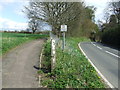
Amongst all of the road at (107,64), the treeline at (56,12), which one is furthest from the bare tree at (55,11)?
the road at (107,64)

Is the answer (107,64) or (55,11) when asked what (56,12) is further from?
(107,64)

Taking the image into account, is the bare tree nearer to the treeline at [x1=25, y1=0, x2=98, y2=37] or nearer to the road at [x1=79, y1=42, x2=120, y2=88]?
the treeline at [x1=25, y1=0, x2=98, y2=37]

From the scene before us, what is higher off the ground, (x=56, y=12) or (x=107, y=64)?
(x=56, y=12)

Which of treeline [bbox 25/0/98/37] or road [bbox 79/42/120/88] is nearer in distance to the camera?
road [bbox 79/42/120/88]

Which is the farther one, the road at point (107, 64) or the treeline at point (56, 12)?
the treeline at point (56, 12)

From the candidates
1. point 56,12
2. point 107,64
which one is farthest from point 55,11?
point 107,64

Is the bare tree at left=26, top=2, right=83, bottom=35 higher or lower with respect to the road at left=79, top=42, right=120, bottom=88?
higher

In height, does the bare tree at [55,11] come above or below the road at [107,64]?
above

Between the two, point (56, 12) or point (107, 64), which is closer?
point (107, 64)

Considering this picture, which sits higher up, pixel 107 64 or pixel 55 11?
pixel 55 11

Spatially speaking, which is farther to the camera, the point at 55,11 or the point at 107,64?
the point at 55,11

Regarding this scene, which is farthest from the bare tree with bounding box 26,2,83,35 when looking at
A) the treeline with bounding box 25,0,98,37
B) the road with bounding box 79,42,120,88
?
the road with bounding box 79,42,120,88

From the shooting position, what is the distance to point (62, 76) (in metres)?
7.29

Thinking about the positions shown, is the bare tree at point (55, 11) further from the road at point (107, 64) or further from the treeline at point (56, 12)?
the road at point (107, 64)
